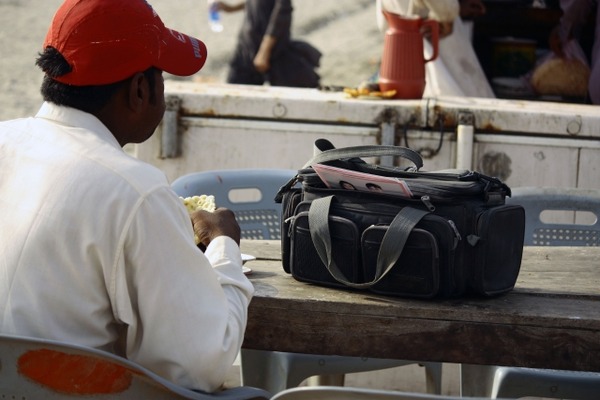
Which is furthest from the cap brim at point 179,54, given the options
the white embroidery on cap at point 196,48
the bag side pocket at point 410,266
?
the bag side pocket at point 410,266

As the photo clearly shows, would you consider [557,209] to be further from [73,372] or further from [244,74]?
[244,74]

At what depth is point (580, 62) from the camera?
6.08 metres

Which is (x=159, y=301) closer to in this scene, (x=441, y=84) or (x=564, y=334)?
(x=564, y=334)

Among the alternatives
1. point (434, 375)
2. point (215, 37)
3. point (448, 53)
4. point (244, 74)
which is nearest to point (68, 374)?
point (434, 375)

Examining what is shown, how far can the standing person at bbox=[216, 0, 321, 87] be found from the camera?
736cm

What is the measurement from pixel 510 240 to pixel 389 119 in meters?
2.26

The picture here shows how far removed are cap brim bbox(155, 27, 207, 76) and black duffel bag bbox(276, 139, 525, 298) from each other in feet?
1.21

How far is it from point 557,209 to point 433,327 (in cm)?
139

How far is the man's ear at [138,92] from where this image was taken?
2033mm

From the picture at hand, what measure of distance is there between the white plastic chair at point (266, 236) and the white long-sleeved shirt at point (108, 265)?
3.62 ft

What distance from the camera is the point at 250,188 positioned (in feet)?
11.9

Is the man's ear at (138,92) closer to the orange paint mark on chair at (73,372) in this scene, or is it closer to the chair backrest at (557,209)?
the orange paint mark on chair at (73,372)

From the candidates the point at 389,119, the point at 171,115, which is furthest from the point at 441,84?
the point at 171,115

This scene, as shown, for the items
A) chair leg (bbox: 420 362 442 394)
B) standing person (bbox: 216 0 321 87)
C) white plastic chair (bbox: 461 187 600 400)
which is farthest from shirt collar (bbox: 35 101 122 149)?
standing person (bbox: 216 0 321 87)
